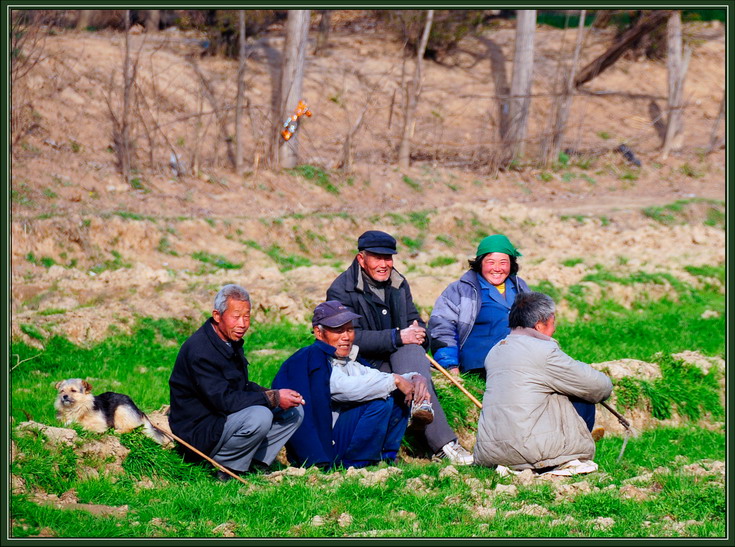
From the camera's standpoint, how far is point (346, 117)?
23219 mm

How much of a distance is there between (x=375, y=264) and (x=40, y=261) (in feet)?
26.0

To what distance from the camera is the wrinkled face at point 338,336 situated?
6.92 metres

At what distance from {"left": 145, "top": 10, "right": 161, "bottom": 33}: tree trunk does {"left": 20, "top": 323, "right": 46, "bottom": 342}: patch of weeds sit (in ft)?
54.3

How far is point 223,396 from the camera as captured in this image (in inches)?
256

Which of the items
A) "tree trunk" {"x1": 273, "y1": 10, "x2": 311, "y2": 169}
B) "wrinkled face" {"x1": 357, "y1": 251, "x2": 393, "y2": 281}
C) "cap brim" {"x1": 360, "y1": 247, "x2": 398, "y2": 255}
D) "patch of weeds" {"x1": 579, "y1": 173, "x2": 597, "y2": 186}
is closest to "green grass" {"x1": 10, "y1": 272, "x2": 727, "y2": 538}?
"wrinkled face" {"x1": 357, "y1": 251, "x2": 393, "y2": 281}

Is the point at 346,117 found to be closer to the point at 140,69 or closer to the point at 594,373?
the point at 140,69

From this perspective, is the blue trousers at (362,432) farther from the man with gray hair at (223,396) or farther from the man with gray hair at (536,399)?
the man with gray hair at (536,399)

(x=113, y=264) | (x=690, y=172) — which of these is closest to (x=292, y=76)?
(x=113, y=264)

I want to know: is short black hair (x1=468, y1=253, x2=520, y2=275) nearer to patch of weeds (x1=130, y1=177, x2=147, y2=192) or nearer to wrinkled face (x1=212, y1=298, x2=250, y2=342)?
wrinkled face (x1=212, y1=298, x2=250, y2=342)

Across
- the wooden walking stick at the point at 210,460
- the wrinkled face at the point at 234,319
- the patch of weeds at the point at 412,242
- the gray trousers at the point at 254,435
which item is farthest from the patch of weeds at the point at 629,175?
the wooden walking stick at the point at 210,460

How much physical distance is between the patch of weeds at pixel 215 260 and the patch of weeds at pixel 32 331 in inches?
190

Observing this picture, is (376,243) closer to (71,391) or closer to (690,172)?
(71,391)

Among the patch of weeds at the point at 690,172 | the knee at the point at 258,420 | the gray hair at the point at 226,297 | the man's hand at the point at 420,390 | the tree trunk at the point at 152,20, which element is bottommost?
the knee at the point at 258,420

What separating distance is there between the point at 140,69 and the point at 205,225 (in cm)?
759
